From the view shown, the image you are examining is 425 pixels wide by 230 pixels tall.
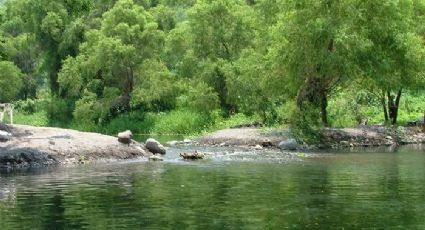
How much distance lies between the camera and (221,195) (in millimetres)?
24109

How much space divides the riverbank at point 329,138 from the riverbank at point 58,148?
9014 millimetres

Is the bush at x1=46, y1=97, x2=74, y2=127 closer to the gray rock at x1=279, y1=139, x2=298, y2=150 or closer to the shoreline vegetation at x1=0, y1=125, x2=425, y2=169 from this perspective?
the shoreline vegetation at x1=0, y1=125, x2=425, y2=169

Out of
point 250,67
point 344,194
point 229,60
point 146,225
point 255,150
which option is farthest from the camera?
point 229,60

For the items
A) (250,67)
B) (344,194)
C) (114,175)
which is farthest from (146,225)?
(250,67)

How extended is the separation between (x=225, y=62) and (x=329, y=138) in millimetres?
21679

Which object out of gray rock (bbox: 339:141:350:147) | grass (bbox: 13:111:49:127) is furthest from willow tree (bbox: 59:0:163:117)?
gray rock (bbox: 339:141:350:147)

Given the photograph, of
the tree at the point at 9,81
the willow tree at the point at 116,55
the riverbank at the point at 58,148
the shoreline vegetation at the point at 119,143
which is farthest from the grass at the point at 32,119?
the riverbank at the point at 58,148

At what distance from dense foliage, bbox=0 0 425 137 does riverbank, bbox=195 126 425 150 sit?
2.04 metres

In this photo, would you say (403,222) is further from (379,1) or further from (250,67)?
(250,67)

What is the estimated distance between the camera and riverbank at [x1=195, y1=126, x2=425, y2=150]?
48.2 metres

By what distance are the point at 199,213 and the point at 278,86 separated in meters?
34.3

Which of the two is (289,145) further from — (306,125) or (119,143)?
(119,143)

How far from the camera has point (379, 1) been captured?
51.2 m

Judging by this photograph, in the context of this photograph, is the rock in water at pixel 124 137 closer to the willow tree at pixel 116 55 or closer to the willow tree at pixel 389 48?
the willow tree at pixel 389 48
